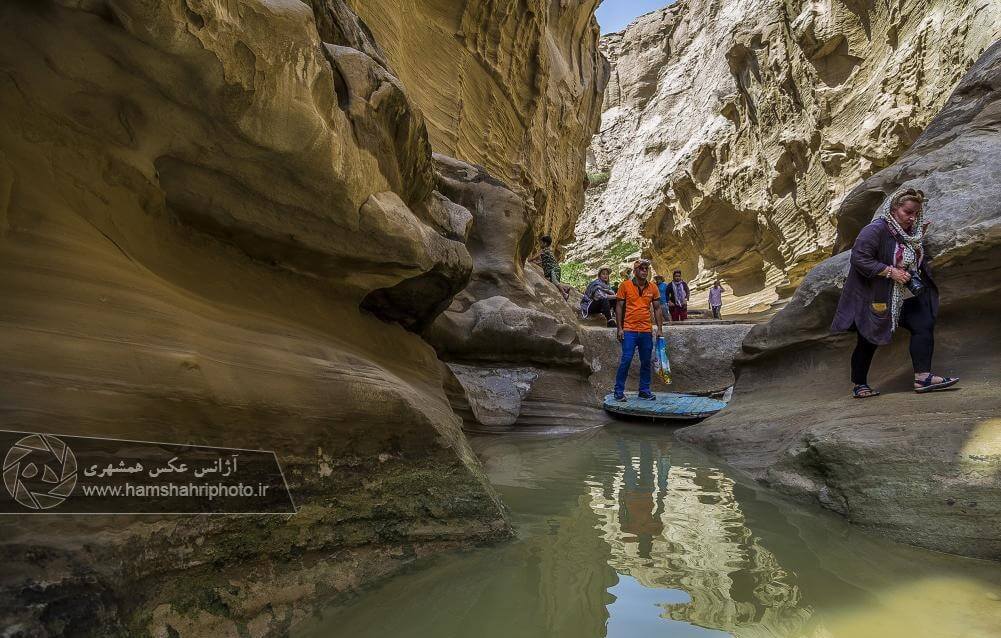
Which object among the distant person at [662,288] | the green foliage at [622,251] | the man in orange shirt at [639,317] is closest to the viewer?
the man in orange shirt at [639,317]

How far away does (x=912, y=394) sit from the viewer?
10.6 ft

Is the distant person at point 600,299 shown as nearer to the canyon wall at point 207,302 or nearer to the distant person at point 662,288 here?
the distant person at point 662,288

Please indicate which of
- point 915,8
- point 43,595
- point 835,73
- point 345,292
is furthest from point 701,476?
point 835,73

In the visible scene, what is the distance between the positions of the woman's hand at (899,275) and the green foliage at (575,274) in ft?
77.5

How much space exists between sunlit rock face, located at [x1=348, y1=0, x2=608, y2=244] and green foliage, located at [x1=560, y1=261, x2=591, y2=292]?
1298 cm

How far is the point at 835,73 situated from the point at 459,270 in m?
18.4

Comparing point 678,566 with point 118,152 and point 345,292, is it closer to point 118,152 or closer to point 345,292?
point 345,292

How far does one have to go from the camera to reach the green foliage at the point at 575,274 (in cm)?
2783

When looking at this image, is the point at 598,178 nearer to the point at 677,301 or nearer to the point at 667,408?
the point at 677,301

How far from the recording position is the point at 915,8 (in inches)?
516

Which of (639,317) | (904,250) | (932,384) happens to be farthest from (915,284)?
(639,317)

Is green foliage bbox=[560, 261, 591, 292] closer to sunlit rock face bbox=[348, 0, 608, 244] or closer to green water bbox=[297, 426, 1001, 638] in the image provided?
sunlit rock face bbox=[348, 0, 608, 244]

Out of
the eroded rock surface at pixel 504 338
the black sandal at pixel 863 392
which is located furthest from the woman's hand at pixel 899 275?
the eroded rock surface at pixel 504 338

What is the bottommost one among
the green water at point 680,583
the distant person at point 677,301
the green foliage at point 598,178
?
the green water at point 680,583
